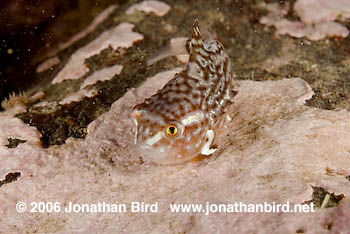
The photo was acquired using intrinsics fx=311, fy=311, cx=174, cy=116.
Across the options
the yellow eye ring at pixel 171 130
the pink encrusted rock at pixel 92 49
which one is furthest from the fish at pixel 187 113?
the pink encrusted rock at pixel 92 49

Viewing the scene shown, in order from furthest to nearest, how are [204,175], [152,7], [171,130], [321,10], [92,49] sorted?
[152,7]
[321,10]
[92,49]
[204,175]
[171,130]

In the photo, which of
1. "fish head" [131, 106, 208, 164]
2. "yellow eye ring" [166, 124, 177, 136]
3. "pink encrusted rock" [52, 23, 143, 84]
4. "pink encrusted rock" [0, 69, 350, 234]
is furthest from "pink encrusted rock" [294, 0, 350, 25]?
"yellow eye ring" [166, 124, 177, 136]

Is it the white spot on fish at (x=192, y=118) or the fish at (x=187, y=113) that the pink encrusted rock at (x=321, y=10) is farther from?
the white spot on fish at (x=192, y=118)

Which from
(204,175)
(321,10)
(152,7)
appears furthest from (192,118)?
(321,10)

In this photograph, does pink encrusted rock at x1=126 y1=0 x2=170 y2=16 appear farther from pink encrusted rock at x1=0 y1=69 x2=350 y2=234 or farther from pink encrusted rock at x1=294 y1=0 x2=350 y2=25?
pink encrusted rock at x1=0 y1=69 x2=350 y2=234

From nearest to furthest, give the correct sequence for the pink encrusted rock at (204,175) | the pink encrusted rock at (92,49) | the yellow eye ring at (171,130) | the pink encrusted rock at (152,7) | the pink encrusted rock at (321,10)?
the pink encrusted rock at (204,175), the yellow eye ring at (171,130), the pink encrusted rock at (92,49), the pink encrusted rock at (321,10), the pink encrusted rock at (152,7)

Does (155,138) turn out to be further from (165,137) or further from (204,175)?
(204,175)
